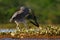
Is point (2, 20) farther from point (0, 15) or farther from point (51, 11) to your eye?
point (51, 11)

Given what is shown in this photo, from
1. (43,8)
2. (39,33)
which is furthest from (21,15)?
(43,8)

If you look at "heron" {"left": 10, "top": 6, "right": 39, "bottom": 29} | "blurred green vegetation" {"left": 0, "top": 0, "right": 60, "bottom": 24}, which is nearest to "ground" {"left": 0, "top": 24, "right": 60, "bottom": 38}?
"heron" {"left": 10, "top": 6, "right": 39, "bottom": 29}

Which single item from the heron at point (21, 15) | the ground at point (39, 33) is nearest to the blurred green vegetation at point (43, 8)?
the heron at point (21, 15)

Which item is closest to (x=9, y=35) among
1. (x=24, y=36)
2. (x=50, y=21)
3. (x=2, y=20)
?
(x=24, y=36)

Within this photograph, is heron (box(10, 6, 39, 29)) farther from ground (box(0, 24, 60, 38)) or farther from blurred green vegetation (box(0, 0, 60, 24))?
blurred green vegetation (box(0, 0, 60, 24))

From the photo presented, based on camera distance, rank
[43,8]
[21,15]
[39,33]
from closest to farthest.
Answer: [39,33]
[21,15]
[43,8]

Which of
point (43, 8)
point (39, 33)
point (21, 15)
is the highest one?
point (43, 8)

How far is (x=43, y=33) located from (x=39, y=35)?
173 mm

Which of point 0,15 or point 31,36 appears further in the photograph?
point 0,15

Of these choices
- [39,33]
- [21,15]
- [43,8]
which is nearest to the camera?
[39,33]

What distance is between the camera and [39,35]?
10961mm

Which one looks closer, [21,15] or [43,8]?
[21,15]

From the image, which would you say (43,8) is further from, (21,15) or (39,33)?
(39,33)

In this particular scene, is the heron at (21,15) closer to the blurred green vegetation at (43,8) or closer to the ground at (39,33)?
the ground at (39,33)
